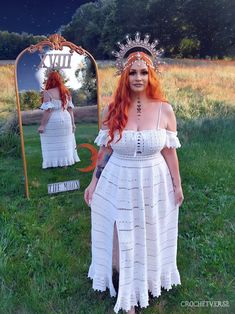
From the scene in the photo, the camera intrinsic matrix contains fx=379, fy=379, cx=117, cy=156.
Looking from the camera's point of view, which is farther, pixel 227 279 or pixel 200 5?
pixel 200 5

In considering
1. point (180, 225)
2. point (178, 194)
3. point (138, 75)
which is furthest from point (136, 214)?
point (180, 225)

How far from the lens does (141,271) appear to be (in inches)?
97.0

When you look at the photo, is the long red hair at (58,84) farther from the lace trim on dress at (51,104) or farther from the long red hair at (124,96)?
the long red hair at (124,96)

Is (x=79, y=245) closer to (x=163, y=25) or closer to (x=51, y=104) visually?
(x=51, y=104)

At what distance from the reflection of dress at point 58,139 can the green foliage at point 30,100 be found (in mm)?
72

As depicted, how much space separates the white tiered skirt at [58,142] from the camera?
158 inches

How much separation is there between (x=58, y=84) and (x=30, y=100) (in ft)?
1.08

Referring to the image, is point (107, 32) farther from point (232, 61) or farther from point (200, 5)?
point (232, 61)

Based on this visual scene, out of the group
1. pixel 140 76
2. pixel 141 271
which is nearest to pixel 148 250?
pixel 141 271

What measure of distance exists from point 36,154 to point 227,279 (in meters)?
2.27

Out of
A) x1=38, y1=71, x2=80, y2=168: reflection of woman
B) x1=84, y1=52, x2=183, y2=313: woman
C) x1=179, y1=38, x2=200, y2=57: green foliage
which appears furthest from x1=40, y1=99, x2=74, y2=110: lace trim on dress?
x1=179, y1=38, x2=200, y2=57: green foliage

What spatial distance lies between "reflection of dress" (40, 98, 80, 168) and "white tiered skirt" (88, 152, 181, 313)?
1.71m

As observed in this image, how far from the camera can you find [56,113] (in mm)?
3998

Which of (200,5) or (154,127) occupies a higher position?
(200,5)
